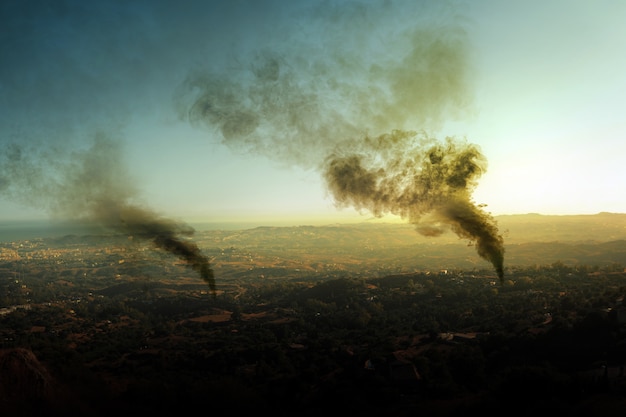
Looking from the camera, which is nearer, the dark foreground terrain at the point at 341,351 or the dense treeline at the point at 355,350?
the dark foreground terrain at the point at 341,351

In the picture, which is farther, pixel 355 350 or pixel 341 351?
pixel 355 350

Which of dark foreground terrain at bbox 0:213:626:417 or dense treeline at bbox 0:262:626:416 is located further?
dense treeline at bbox 0:262:626:416

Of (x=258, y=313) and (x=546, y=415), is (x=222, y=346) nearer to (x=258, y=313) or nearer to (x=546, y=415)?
(x=258, y=313)

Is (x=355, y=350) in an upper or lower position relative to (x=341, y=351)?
lower

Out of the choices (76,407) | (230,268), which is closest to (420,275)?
(76,407)
